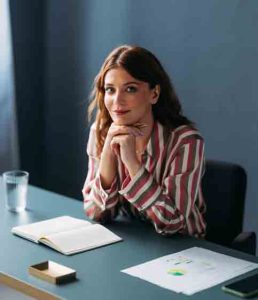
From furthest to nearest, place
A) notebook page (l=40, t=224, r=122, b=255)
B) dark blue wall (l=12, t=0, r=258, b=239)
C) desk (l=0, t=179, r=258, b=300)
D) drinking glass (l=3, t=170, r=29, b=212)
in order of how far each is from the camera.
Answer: dark blue wall (l=12, t=0, r=258, b=239), drinking glass (l=3, t=170, r=29, b=212), notebook page (l=40, t=224, r=122, b=255), desk (l=0, t=179, r=258, b=300)

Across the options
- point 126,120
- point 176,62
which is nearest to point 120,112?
point 126,120

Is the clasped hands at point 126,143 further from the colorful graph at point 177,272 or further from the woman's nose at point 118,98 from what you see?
the colorful graph at point 177,272

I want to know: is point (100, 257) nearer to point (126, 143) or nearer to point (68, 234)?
point (68, 234)

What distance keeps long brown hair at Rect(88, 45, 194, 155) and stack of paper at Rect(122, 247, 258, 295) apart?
50 cm

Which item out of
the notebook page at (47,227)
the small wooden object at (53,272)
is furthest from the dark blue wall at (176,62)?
the small wooden object at (53,272)

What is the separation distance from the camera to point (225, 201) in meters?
2.28

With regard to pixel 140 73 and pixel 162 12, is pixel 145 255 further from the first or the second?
pixel 162 12

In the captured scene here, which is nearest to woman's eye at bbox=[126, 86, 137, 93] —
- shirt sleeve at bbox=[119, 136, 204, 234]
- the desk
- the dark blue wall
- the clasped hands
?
the clasped hands

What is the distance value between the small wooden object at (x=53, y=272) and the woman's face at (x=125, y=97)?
0.57m

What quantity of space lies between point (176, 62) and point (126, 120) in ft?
3.49

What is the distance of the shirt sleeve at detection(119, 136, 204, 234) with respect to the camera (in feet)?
6.50

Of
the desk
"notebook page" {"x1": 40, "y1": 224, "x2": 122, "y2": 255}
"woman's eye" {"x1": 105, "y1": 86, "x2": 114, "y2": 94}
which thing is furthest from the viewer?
"woman's eye" {"x1": 105, "y1": 86, "x2": 114, "y2": 94}

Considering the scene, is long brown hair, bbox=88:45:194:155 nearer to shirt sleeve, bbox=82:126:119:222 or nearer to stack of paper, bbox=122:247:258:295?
shirt sleeve, bbox=82:126:119:222

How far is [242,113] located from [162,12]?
0.61 metres
